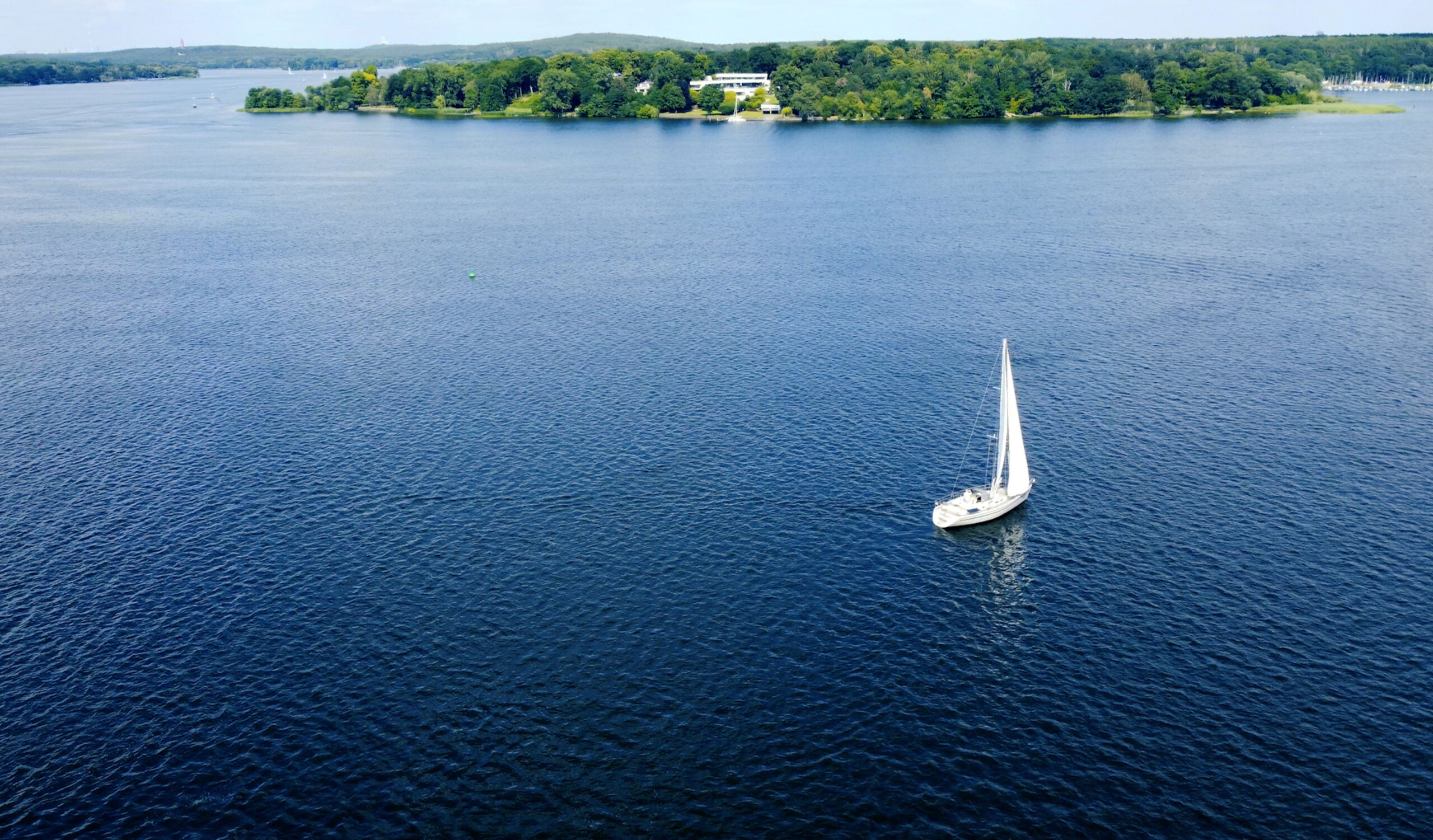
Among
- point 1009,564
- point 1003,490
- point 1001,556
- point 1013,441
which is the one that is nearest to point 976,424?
point 1013,441

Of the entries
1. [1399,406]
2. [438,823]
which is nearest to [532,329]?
[438,823]

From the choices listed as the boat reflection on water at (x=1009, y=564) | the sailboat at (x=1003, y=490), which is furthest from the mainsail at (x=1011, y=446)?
the boat reflection on water at (x=1009, y=564)

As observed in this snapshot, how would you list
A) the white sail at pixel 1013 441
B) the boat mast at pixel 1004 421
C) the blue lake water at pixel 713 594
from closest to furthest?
1. the blue lake water at pixel 713 594
2. the boat mast at pixel 1004 421
3. the white sail at pixel 1013 441

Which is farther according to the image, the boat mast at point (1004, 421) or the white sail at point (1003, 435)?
the white sail at point (1003, 435)

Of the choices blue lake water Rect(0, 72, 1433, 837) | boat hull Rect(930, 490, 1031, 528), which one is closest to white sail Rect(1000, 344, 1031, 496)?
boat hull Rect(930, 490, 1031, 528)

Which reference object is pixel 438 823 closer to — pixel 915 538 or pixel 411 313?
pixel 915 538

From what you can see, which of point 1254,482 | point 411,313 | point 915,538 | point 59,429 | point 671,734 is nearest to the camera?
point 671,734

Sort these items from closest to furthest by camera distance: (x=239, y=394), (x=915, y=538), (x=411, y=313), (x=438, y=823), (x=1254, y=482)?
(x=438, y=823)
(x=915, y=538)
(x=1254, y=482)
(x=239, y=394)
(x=411, y=313)

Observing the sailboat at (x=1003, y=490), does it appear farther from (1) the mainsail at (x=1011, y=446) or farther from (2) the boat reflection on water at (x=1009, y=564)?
(2) the boat reflection on water at (x=1009, y=564)
